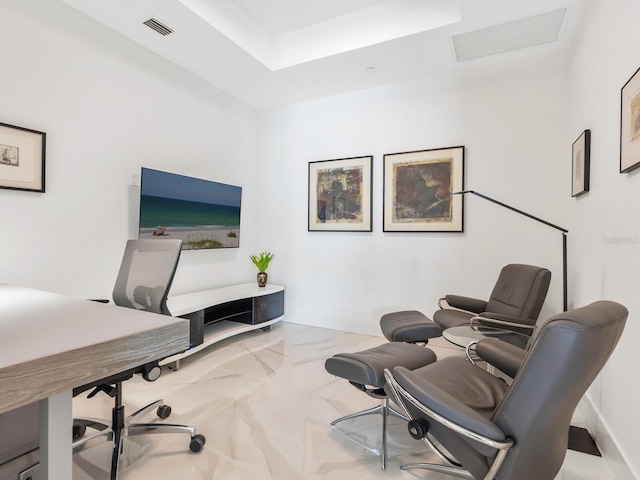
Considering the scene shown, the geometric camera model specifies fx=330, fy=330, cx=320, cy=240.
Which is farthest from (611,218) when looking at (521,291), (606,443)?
(606,443)

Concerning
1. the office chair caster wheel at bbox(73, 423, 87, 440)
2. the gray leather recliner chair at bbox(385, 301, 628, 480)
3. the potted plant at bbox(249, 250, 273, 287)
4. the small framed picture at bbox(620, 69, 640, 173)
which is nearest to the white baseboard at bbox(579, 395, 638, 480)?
the gray leather recliner chair at bbox(385, 301, 628, 480)

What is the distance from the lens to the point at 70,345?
899 mm

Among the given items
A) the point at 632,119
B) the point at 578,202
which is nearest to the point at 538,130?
the point at 578,202

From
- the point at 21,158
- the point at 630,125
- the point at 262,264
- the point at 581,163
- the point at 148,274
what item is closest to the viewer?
the point at 630,125

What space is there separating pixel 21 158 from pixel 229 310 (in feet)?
7.43

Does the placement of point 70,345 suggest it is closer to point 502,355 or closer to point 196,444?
point 196,444

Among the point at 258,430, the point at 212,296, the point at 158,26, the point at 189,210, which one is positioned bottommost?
the point at 258,430

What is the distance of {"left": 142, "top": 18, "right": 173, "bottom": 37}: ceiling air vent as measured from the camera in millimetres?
2779

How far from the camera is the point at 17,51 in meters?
2.34

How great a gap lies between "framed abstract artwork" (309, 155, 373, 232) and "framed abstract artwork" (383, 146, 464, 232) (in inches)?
9.8

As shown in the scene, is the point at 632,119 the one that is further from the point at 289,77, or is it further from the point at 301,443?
the point at 289,77

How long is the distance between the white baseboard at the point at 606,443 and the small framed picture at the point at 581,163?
4.92 ft

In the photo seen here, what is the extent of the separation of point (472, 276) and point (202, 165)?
3241 millimetres

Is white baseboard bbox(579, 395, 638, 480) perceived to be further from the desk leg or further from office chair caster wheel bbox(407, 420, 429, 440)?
the desk leg
